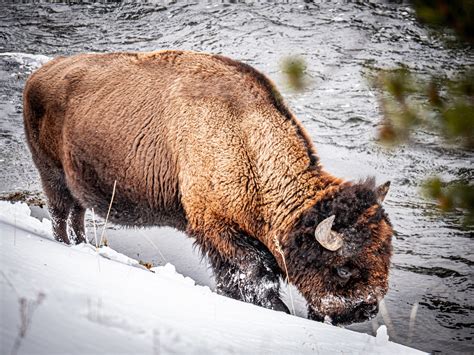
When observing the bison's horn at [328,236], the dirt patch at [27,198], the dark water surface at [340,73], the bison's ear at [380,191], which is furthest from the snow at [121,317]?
the dirt patch at [27,198]

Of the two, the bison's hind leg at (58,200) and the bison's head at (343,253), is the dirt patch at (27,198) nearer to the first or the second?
the bison's hind leg at (58,200)

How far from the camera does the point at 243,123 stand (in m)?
4.91

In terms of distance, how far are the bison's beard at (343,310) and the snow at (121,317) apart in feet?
2.86

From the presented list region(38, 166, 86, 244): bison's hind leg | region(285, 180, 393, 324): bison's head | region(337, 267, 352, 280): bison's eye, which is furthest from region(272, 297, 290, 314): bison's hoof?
region(38, 166, 86, 244): bison's hind leg

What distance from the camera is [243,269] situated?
188 inches

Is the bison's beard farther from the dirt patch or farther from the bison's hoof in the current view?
the dirt patch

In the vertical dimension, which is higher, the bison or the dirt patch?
Answer: the bison

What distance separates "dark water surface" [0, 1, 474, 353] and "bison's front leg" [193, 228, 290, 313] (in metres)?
1.06

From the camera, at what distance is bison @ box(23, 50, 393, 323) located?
14.6 feet

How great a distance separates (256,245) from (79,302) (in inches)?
100

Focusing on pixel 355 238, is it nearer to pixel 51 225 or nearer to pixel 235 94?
pixel 235 94

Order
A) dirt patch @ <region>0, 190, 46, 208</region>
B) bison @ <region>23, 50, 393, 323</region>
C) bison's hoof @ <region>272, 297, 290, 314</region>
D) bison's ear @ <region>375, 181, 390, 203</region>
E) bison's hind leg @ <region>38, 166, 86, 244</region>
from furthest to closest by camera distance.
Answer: dirt patch @ <region>0, 190, 46, 208</region> < bison's hind leg @ <region>38, 166, 86, 244</region> < bison's hoof @ <region>272, 297, 290, 314</region> < bison's ear @ <region>375, 181, 390, 203</region> < bison @ <region>23, 50, 393, 323</region>

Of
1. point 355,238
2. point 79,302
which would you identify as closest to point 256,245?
point 355,238

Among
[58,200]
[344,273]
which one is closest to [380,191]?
[344,273]
